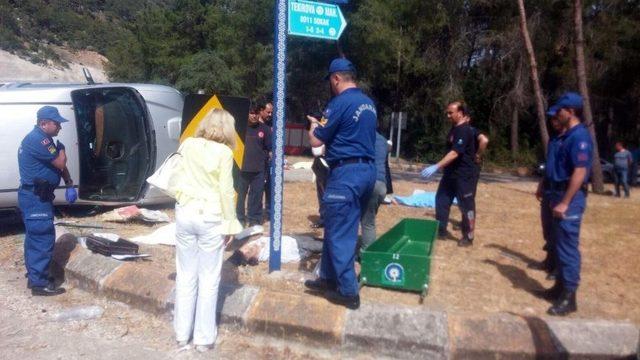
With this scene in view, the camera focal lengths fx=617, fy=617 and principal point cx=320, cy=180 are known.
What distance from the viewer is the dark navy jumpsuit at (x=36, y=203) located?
5.66m

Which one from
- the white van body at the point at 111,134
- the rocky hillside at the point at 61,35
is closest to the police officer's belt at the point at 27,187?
the white van body at the point at 111,134

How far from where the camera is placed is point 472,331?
4.42m

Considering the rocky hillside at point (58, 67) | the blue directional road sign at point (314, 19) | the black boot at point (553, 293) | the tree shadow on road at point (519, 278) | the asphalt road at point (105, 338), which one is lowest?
the asphalt road at point (105, 338)

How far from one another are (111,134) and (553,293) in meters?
6.30

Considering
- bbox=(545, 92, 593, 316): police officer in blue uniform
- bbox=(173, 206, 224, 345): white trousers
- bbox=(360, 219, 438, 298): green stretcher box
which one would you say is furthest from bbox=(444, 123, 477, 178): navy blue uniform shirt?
bbox=(173, 206, 224, 345): white trousers

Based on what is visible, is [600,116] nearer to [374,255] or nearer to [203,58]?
[203,58]

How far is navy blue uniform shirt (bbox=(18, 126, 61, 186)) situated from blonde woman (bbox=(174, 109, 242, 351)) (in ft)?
6.11

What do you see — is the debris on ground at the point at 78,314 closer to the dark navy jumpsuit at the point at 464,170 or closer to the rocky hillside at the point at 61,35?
the dark navy jumpsuit at the point at 464,170

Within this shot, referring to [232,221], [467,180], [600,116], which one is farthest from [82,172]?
[600,116]

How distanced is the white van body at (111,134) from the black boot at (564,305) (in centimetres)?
589

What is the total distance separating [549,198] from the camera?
5379 millimetres

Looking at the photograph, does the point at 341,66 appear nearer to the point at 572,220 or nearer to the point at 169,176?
the point at 169,176

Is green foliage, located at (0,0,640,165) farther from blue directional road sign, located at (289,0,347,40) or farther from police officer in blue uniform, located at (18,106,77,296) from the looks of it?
police officer in blue uniform, located at (18,106,77,296)

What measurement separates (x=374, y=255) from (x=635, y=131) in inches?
1050
